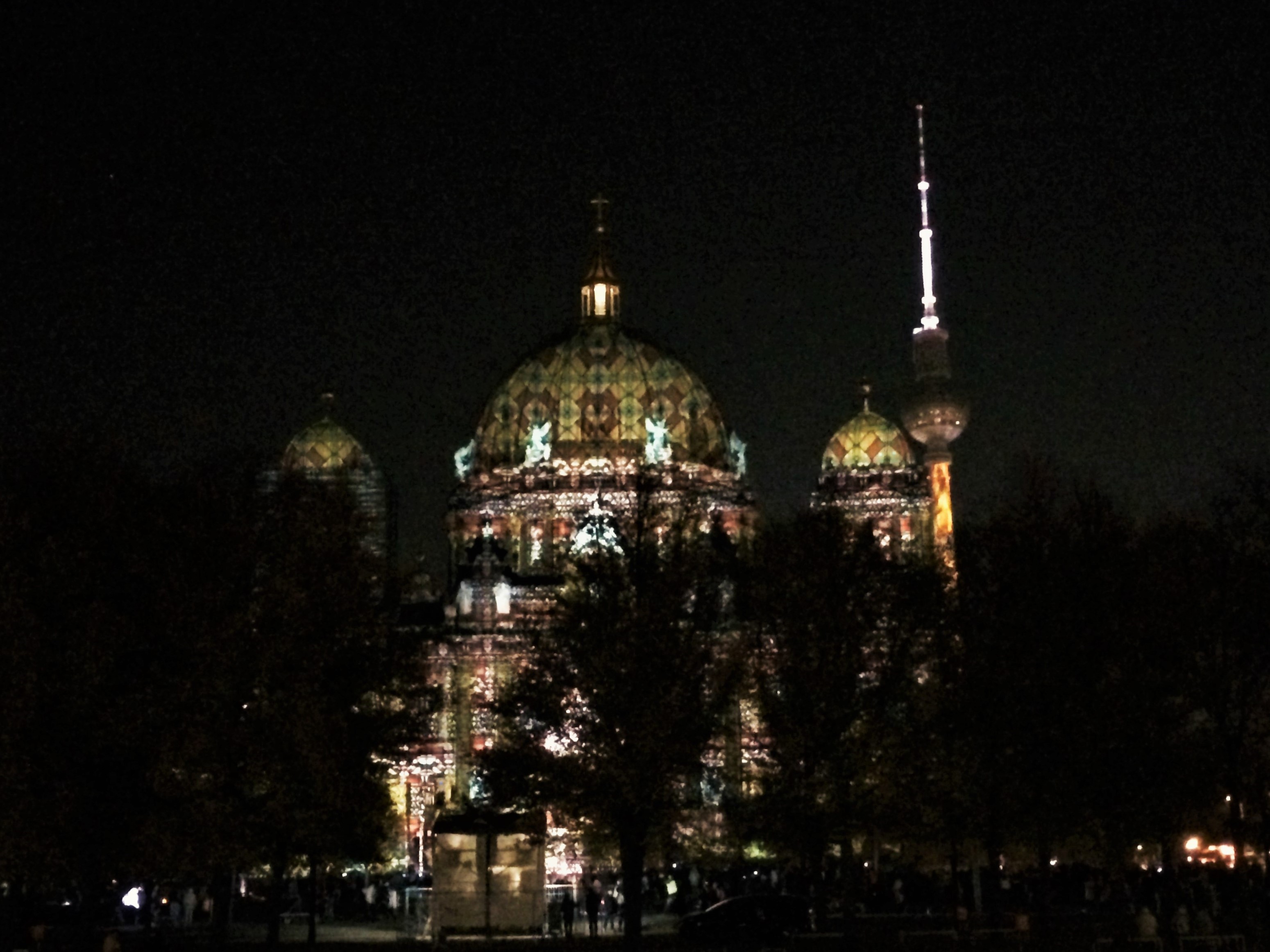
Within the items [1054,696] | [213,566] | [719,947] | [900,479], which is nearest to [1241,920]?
[1054,696]

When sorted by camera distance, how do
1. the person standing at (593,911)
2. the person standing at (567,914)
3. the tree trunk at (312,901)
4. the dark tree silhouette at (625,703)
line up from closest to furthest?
the dark tree silhouette at (625,703) → the tree trunk at (312,901) → the person standing at (567,914) → the person standing at (593,911)

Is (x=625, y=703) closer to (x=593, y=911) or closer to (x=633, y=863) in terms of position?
(x=633, y=863)

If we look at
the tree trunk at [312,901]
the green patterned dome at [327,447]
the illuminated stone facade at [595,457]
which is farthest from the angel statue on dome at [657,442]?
the tree trunk at [312,901]

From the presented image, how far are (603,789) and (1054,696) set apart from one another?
13.3 meters

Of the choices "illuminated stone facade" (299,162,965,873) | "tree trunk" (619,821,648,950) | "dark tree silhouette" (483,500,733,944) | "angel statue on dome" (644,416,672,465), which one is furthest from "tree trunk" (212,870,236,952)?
"angel statue on dome" (644,416,672,465)

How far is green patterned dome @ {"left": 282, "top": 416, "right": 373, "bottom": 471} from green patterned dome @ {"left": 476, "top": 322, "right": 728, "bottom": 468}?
13658 mm

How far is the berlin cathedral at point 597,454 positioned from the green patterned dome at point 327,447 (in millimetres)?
144

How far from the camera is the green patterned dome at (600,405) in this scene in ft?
527

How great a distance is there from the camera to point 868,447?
6152 inches

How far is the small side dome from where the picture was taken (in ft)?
508

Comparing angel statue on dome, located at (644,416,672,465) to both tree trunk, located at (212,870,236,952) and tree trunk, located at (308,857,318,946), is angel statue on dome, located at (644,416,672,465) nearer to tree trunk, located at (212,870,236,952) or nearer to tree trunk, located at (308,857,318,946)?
tree trunk, located at (308,857,318,946)

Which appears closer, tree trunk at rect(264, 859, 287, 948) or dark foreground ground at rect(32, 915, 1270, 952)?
dark foreground ground at rect(32, 915, 1270, 952)

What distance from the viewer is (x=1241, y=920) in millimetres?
45812

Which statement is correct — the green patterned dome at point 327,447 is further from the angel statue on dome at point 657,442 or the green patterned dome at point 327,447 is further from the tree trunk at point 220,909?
the tree trunk at point 220,909
